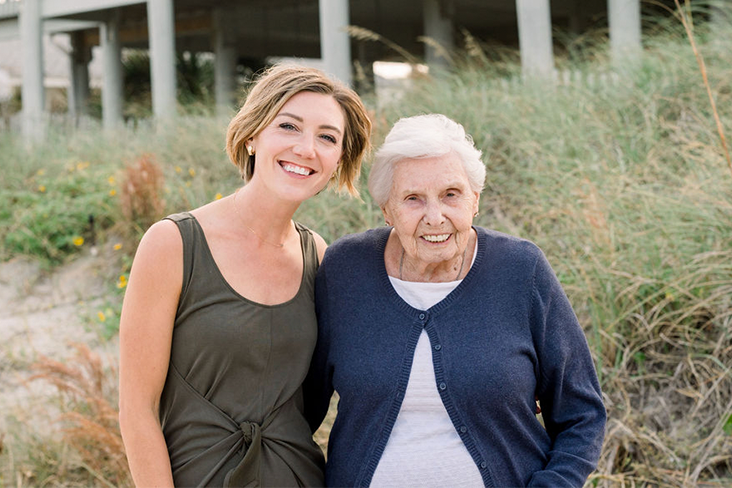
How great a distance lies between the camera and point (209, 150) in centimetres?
718

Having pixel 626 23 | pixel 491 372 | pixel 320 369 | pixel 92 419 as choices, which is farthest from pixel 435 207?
pixel 626 23

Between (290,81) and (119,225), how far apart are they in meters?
4.28

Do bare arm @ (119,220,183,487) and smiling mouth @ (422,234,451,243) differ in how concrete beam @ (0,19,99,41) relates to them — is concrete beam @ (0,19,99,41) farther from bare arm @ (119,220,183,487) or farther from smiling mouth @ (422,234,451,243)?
smiling mouth @ (422,234,451,243)

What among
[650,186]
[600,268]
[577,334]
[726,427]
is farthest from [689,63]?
[577,334]

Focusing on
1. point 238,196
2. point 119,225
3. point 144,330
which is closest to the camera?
point 144,330

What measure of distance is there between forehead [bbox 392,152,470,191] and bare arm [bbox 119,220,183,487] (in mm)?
770

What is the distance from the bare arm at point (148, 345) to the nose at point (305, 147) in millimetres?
469

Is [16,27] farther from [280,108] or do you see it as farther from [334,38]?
[280,108]

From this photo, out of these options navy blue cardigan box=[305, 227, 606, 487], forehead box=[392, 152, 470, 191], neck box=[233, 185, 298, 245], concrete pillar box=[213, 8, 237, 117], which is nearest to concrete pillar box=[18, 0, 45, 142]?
concrete pillar box=[213, 8, 237, 117]

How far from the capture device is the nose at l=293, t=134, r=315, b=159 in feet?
7.66

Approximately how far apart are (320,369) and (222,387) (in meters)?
0.37

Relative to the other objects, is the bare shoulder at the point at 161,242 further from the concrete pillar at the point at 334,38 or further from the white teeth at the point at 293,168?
the concrete pillar at the point at 334,38

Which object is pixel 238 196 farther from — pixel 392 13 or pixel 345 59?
pixel 392 13

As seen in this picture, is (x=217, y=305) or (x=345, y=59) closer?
(x=217, y=305)
